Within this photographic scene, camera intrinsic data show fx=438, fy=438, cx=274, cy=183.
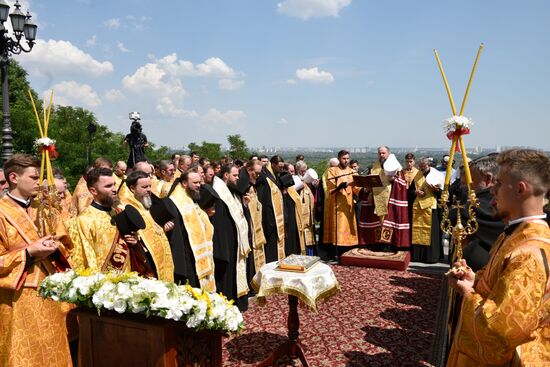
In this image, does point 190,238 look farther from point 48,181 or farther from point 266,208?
point 266,208

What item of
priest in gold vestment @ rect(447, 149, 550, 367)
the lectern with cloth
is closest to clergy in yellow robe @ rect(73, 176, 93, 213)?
the lectern with cloth

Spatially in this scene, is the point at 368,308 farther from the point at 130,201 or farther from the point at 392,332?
the point at 130,201

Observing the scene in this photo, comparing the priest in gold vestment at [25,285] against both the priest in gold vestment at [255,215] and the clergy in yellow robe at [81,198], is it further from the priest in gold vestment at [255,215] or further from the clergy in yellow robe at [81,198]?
the priest in gold vestment at [255,215]

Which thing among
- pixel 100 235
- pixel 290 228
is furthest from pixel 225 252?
pixel 290 228

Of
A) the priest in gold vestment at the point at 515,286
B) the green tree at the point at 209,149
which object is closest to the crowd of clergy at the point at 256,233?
the priest in gold vestment at the point at 515,286

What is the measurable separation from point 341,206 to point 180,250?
5.47m

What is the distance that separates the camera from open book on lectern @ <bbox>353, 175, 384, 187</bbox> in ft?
29.3

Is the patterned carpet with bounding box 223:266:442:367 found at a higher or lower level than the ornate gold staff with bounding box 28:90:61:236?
lower

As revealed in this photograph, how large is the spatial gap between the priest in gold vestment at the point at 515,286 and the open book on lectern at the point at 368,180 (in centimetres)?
669

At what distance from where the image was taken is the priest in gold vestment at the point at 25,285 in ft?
10.5

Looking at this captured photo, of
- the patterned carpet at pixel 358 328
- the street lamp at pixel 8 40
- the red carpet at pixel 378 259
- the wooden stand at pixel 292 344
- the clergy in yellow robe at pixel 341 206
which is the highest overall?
the street lamp at pixel 8 40

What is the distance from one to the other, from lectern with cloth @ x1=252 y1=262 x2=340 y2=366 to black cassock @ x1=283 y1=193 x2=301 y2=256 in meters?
4.38

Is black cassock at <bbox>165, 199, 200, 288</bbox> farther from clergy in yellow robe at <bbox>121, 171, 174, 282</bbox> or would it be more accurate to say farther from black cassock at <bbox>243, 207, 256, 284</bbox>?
black cassock at <bbox>243, 207, 256, 284</bbox>

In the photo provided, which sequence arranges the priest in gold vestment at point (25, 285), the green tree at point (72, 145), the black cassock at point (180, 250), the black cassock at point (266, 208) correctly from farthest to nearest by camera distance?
the green tree at point (72, 145), the black cassock at point (266, 208), the black cassock at point (180, 250), the priest in gold vestment at point (25, 285)
